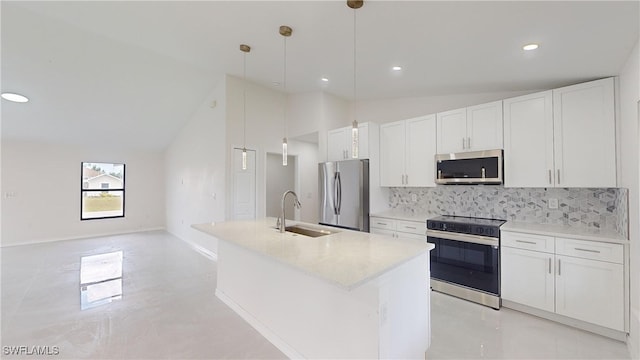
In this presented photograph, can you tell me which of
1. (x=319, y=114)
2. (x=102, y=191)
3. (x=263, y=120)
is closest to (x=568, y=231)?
(x=319, y=114)

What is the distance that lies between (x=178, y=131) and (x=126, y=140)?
1.36 metres

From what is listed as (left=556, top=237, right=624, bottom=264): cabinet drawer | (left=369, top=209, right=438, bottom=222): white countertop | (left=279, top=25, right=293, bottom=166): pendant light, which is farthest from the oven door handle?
(left=279, top=25, right=293, bottom=166): pendant light

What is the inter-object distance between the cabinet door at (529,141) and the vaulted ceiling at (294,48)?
33 centimetres

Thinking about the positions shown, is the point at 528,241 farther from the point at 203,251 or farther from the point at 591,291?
the point at 203,251

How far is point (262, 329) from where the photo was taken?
2.39 m

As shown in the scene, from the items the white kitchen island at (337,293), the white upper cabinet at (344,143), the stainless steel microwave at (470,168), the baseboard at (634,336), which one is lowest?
the baseboard at (634,336)

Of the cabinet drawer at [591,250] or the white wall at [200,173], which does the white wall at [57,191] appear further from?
the cabinet drawer at [591,250]

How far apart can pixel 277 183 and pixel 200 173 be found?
5.54ft

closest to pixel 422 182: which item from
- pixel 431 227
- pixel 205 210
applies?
pixel 431 227

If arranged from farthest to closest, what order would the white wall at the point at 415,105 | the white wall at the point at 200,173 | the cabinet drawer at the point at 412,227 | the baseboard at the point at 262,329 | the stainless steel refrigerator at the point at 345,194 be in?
the white wall at the point at 200,173 < the stainless steel refrigerator at the point at 345,194 < the white wall at the point at 415,105 < the cabinet drawer at the point at 412,227 < the baseboard at the point at 262,329

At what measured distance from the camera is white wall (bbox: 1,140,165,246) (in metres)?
5.63

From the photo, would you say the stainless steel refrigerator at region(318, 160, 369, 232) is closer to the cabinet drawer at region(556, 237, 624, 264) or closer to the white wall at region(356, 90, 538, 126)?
the white wall at region(356, 90, 538, 126)

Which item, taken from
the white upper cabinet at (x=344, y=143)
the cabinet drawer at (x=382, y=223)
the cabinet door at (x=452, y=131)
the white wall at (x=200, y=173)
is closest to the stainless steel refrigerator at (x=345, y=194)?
the cabinet drawer at (x=382, y=223)

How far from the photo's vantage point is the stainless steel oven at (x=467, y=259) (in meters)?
2.83
